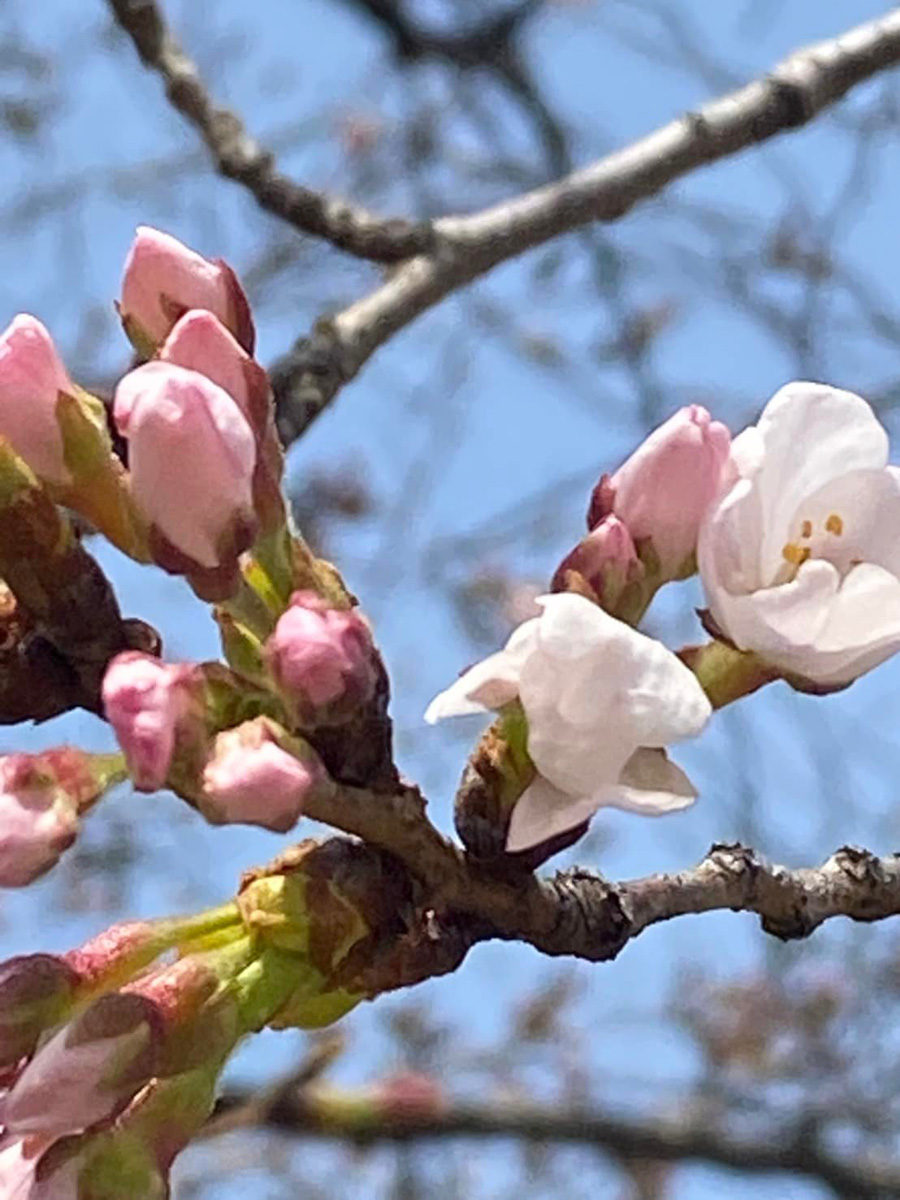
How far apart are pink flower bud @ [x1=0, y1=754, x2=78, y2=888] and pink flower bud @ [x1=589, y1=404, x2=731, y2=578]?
29 cm

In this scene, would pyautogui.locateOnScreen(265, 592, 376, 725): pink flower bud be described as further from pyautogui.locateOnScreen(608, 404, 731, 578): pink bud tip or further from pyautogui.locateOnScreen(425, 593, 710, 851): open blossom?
pyautogui.locateOnScreen(608, 404, 731, 578): pink bud tip

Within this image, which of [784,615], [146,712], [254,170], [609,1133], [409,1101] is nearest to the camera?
[146,712]

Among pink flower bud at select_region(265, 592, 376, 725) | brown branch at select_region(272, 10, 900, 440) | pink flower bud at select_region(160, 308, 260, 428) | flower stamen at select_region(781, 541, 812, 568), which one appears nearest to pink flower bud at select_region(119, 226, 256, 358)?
pink flower bud at select_region(160, 308, 260, 428)

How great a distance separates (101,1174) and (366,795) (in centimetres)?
19

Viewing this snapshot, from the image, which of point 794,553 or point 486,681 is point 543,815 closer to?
point 486,681

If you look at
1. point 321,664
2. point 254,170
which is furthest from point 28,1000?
point 254,170

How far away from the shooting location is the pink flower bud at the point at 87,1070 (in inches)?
29.6

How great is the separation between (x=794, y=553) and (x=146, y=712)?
343 millimetres

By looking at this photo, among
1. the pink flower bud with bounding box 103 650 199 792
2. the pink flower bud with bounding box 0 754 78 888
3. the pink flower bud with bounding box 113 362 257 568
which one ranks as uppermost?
the pink flower bud with bounding box 113 362 257 568

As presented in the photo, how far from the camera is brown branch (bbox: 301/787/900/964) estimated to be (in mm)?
807

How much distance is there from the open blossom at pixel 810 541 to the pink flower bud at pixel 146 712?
0.26 meters

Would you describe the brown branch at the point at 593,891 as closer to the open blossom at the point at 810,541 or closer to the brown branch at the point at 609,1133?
the open blossom at the point at 810,541

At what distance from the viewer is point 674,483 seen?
88cm

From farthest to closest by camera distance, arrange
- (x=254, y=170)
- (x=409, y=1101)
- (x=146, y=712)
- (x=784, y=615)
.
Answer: (x=409, y=1101), (x=254, y=170), (x=784, y=615), (x=146, y=712)
